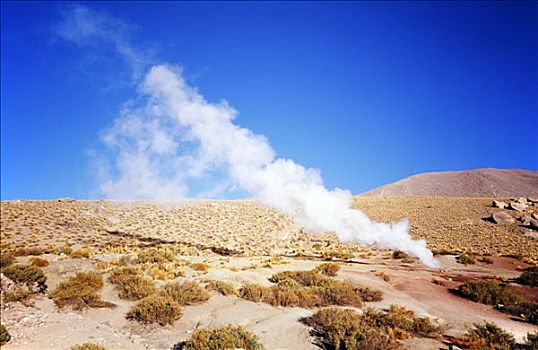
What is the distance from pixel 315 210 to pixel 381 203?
140ft

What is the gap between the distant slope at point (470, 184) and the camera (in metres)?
58.2

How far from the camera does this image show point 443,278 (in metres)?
22.8

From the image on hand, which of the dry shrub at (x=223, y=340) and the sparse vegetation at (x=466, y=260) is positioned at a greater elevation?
the sparse vegetation at (x=466, y=260)

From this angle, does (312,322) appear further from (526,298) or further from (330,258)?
(330,258)

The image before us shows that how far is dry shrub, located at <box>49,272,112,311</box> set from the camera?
47.5 feet

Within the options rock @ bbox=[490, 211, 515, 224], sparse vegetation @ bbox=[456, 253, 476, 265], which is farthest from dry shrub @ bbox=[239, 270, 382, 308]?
rock @ bbox=[490, 211, 515, 224]

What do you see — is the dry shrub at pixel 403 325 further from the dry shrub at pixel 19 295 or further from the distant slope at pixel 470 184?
the distant slope at pixel 470 184

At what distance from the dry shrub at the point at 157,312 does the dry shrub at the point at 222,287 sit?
306cm

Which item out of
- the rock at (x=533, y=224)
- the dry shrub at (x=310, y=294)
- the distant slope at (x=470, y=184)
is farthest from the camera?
Answer: the distant slope at (x=470, y=184)

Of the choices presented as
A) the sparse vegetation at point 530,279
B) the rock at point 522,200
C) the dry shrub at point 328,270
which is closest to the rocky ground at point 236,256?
the rock at point 522,200

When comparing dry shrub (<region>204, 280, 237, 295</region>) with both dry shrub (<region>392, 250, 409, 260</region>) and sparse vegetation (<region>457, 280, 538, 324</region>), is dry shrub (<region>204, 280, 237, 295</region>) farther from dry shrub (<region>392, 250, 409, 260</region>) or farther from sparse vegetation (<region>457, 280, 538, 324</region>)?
dry shrub (<region>392, 250, 409, 260</region>)

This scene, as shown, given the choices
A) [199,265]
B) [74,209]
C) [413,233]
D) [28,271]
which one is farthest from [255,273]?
[74,209]

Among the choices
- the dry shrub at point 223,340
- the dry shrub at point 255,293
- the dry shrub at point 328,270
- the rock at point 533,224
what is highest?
the rock at point 533,224

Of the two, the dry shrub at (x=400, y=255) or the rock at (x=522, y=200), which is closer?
the dry shrub at (x=400, y=255)
